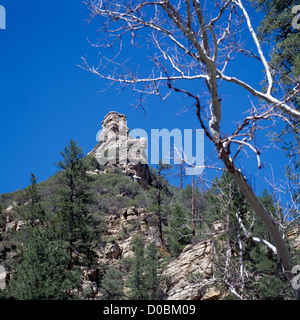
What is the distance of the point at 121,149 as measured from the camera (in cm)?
6612

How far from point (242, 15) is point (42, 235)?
14.2 meters

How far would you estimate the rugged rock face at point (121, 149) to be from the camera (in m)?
61.0

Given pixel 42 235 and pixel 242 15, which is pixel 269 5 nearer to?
pixel 242 15

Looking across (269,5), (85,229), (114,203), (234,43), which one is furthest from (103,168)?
(234,43)

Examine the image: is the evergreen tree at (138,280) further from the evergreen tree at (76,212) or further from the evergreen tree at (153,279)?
the evergreen tree at (76,212)

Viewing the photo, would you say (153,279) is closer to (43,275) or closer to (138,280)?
(138,280)

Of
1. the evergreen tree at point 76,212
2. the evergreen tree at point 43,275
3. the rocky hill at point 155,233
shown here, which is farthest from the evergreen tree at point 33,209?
the evergreen tree at point 43,275

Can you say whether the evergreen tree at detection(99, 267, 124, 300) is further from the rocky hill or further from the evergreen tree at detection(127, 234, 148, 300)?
the evergreen tree at detection(127, 234, 148, 300)

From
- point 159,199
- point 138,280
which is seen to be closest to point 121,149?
point 159,199

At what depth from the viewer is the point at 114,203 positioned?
39.7 m

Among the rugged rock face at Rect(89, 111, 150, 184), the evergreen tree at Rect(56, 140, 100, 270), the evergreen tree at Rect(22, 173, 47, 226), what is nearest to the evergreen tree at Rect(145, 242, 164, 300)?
the evergreen tree at Rect(56, 140, 100, 270)

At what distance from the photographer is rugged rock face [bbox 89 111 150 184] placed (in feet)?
Answer: 200

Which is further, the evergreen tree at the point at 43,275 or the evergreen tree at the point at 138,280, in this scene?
the evergreen tree at the point at 138,280

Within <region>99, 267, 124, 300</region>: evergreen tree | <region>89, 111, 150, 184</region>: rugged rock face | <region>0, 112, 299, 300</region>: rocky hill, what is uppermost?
<region>89, 111, 150, 184</region>: rugged rock face
